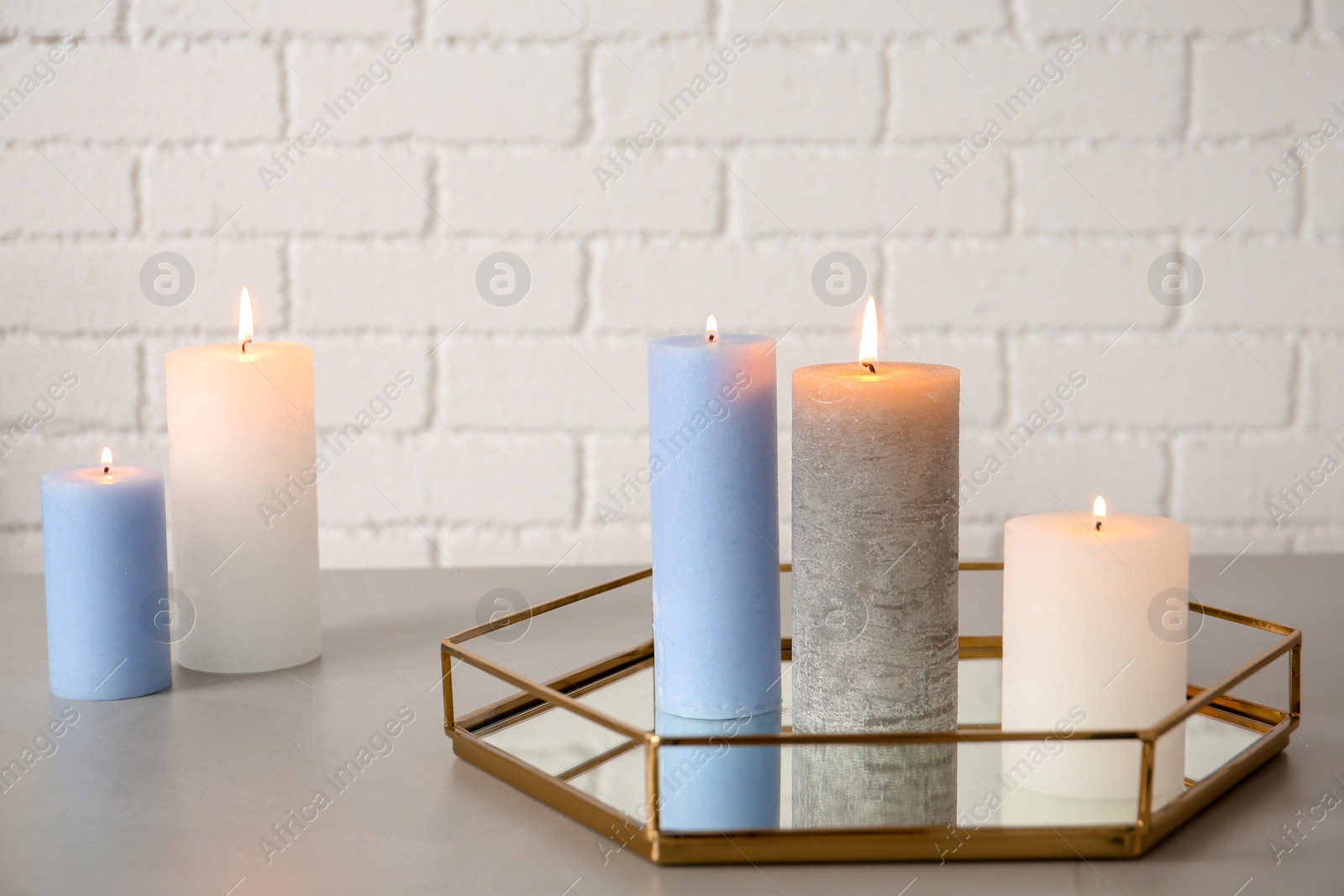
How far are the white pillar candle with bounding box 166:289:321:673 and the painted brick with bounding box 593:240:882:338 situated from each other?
1.28ft

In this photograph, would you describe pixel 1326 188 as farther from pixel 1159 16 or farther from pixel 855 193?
pixel 855 193

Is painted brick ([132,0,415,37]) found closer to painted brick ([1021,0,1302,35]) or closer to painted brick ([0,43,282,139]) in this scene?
painted brick ([0,43,282,139])

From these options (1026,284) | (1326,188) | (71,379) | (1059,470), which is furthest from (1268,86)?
(71,379)

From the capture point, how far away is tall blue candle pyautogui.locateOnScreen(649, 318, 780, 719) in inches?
23.0

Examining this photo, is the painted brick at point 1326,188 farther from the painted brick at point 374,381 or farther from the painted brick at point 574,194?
the painted brick at point 374,381

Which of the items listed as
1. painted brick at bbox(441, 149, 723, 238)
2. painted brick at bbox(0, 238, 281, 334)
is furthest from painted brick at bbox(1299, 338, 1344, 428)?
painted brick at bbox(0, 238, 281, 334)

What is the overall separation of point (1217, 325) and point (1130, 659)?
2.10 feet

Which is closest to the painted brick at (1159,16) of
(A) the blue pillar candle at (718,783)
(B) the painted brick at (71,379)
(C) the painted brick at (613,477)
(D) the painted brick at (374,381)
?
(C) the painted brick at (613,477)

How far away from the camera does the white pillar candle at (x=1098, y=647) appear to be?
51 centimetres

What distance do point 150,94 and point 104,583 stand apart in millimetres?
548

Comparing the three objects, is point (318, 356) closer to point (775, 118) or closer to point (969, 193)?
point (775, 118)

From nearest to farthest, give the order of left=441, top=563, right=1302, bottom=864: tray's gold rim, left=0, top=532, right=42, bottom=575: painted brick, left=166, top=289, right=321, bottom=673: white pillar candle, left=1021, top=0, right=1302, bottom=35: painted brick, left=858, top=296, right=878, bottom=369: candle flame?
left=441, top=563, right=1302, bottom=864: tray's gold rim < left=858, top=296, right=878, bottom=369: candle flame < left=166, top=289, right=321, bottom=673: white pillar candle < left=1021, top=0, right=1302, bottom=35: painted brick < left=0, top=532, right=42, bottom=575: painted brick

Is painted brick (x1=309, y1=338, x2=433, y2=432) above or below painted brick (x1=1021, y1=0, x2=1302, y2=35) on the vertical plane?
below

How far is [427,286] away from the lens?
1.07 metres
